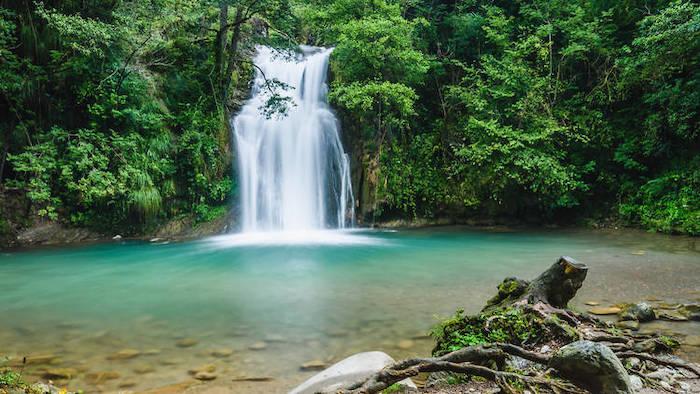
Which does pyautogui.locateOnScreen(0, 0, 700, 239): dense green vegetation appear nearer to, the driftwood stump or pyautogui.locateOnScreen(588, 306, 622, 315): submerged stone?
pyautogui.locateOnScreen(588, 306, 622, 315): submerged stone

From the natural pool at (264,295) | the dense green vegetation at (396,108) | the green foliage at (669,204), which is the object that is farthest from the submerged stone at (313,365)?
the green foliage at (669,204)

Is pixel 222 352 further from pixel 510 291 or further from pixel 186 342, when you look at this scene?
pixel 510 291

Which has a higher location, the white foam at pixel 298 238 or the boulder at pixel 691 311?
the boulder at pixel 691 311

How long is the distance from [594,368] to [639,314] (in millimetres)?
2711

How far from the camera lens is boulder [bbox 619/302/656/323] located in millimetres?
4418

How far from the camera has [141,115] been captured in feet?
39.3

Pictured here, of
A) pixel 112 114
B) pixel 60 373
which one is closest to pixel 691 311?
pixel 60 373

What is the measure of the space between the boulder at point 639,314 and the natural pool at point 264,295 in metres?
0.16

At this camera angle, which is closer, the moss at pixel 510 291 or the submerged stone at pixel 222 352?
the submerged stone at pixel 222 352

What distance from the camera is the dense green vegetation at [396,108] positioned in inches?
434

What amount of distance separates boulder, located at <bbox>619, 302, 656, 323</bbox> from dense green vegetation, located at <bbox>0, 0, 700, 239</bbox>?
8273mm

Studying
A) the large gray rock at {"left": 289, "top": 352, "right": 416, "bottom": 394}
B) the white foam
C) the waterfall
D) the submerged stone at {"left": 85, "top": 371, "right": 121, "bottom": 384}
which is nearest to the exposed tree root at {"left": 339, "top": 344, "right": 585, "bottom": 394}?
the large gray rock at {"left": 289, "top": 352, "right": 416, "bottom": 394}

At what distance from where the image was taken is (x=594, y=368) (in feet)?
7.63

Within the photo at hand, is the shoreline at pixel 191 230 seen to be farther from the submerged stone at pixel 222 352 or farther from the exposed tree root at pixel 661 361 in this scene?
the submerged stone at pixel 222 352
